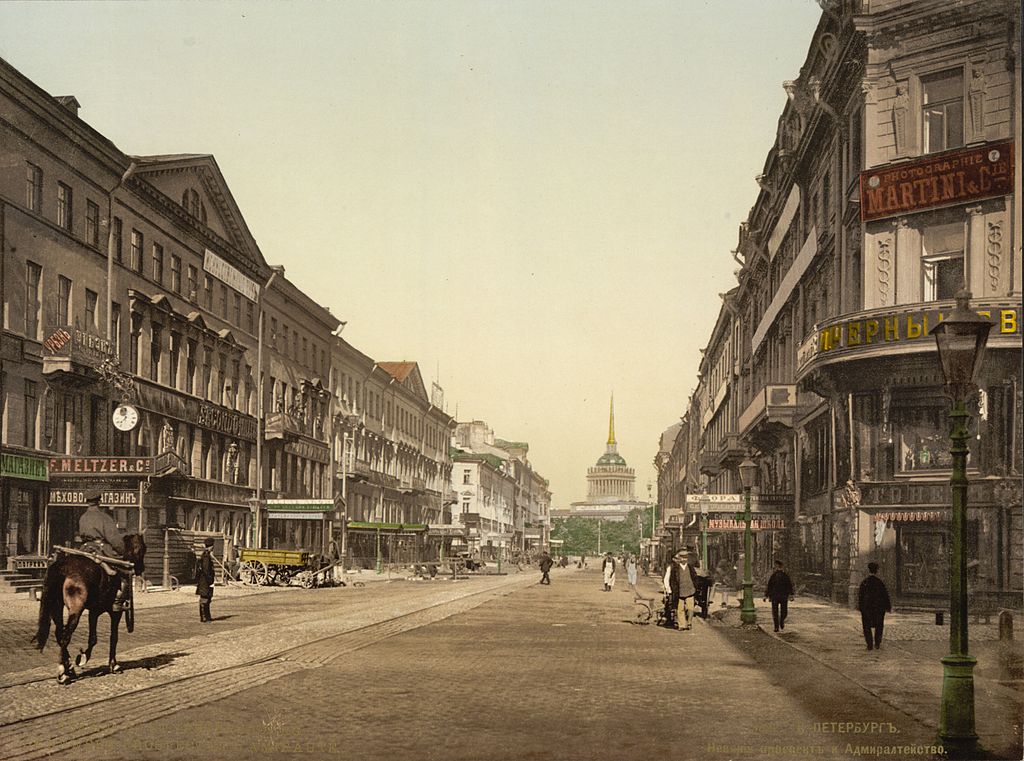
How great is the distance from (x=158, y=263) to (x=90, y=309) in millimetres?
6876

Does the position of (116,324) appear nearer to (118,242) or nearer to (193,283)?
(118,242)

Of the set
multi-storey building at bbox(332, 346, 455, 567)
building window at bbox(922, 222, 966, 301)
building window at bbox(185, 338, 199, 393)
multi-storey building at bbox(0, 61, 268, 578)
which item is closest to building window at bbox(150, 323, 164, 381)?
multi-storey building at bbox(0, 61, 268, 578)

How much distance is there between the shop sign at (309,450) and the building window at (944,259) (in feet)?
131

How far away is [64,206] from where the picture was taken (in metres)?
32.8

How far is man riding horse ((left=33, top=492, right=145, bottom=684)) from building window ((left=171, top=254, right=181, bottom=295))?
33.1 metres

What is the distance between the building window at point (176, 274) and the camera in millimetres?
47531

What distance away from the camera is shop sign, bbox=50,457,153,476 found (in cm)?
3000

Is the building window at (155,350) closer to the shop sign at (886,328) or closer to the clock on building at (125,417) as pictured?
the clock on building at (125,417)

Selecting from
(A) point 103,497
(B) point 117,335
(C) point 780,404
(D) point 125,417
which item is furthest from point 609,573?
(A) point 103,497

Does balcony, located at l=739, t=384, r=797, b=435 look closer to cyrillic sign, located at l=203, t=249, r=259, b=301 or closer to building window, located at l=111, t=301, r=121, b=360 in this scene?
building window, located at l=111, t=301, r=121, b=360

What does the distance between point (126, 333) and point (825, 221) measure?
23225mm

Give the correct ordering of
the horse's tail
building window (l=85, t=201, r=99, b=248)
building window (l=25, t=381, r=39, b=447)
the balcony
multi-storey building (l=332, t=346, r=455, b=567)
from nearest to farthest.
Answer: the horse's tail → building window (l=25, t=381, r=39, b=447) → building window (l=85, t=201, r=99, b=248) → the balcony → multi-storey building (l=332, t=346, r=455, b=567)

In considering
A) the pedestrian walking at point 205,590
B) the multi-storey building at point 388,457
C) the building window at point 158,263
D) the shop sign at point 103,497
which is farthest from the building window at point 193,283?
the pedestrian walking at point 205,590

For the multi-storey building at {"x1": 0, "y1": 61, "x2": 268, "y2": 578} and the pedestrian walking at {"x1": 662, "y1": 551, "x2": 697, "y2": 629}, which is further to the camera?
the pedestrian walking at {"x1": 662, "y1": 551, "x2": 697, "y2": 629}
